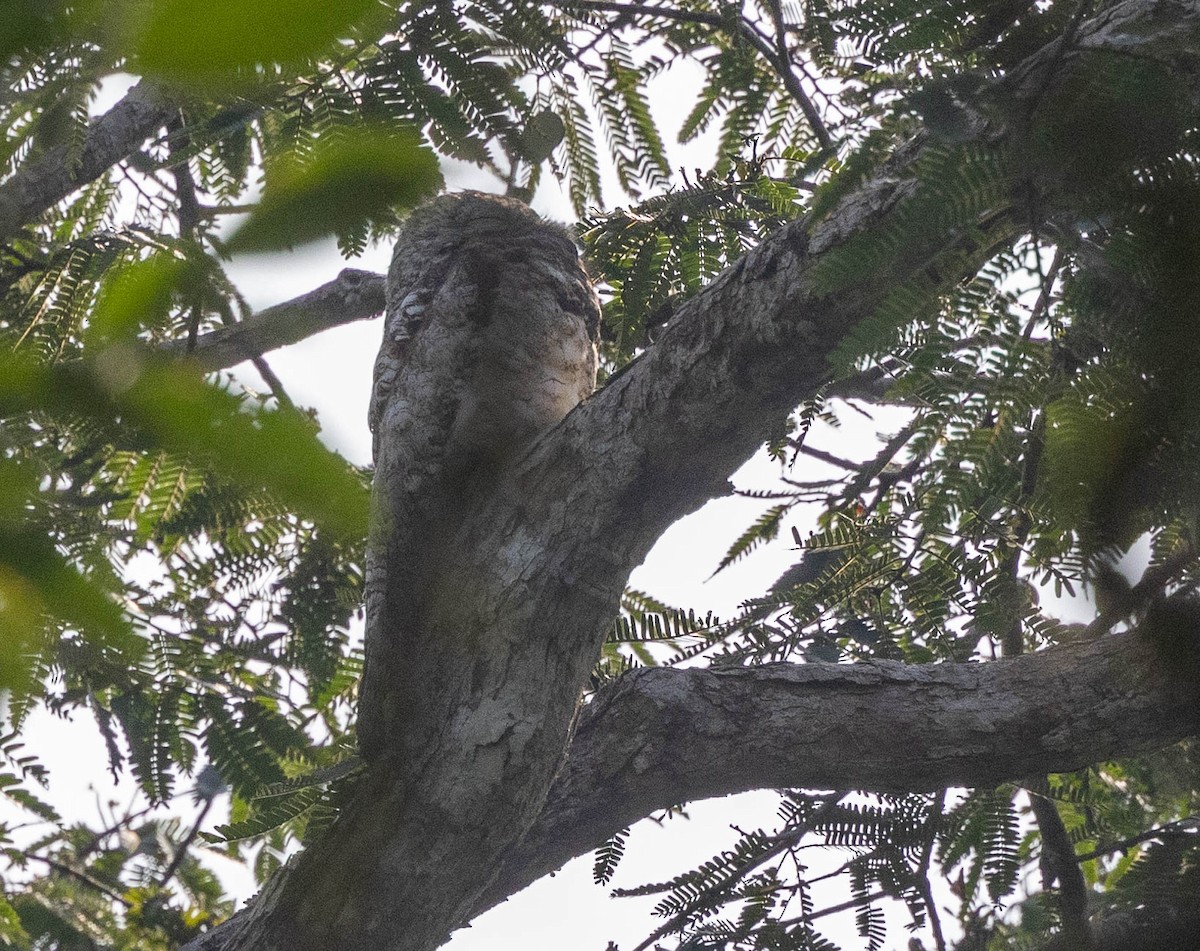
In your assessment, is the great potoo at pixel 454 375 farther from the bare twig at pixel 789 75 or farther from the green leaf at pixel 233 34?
the green leaf at pixel 233 34

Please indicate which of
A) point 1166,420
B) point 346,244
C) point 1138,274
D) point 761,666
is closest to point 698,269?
point 761,666

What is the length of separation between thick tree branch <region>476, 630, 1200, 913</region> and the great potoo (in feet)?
1.72

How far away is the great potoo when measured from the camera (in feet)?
7.79

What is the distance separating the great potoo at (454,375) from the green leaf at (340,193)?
1653 millimetres

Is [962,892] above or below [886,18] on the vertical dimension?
below

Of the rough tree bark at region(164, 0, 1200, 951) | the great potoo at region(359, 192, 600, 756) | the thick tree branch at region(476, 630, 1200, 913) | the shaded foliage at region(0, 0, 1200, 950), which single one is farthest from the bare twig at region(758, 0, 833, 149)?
the thick tree branch at region(476, 630, 1200, 913)

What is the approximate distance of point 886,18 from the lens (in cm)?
210

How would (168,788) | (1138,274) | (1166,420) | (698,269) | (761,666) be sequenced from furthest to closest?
1. (698,269)
2. (168,788)
3. (761,666)
4. (1138,274)
5. (1166,420)

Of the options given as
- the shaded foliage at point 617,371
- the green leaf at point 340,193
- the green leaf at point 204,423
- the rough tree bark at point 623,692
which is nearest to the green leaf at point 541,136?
the shaded foliage at point 617,371

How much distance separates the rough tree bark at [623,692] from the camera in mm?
2156

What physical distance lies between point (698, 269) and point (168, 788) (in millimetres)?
2097

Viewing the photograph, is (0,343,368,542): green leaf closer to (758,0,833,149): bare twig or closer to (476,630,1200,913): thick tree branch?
(476,630,1200,913): thick tree branch

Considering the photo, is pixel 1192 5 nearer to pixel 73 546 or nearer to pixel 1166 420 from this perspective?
pixel 1166 420

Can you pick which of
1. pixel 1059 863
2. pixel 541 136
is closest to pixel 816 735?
pixel 1059 863
